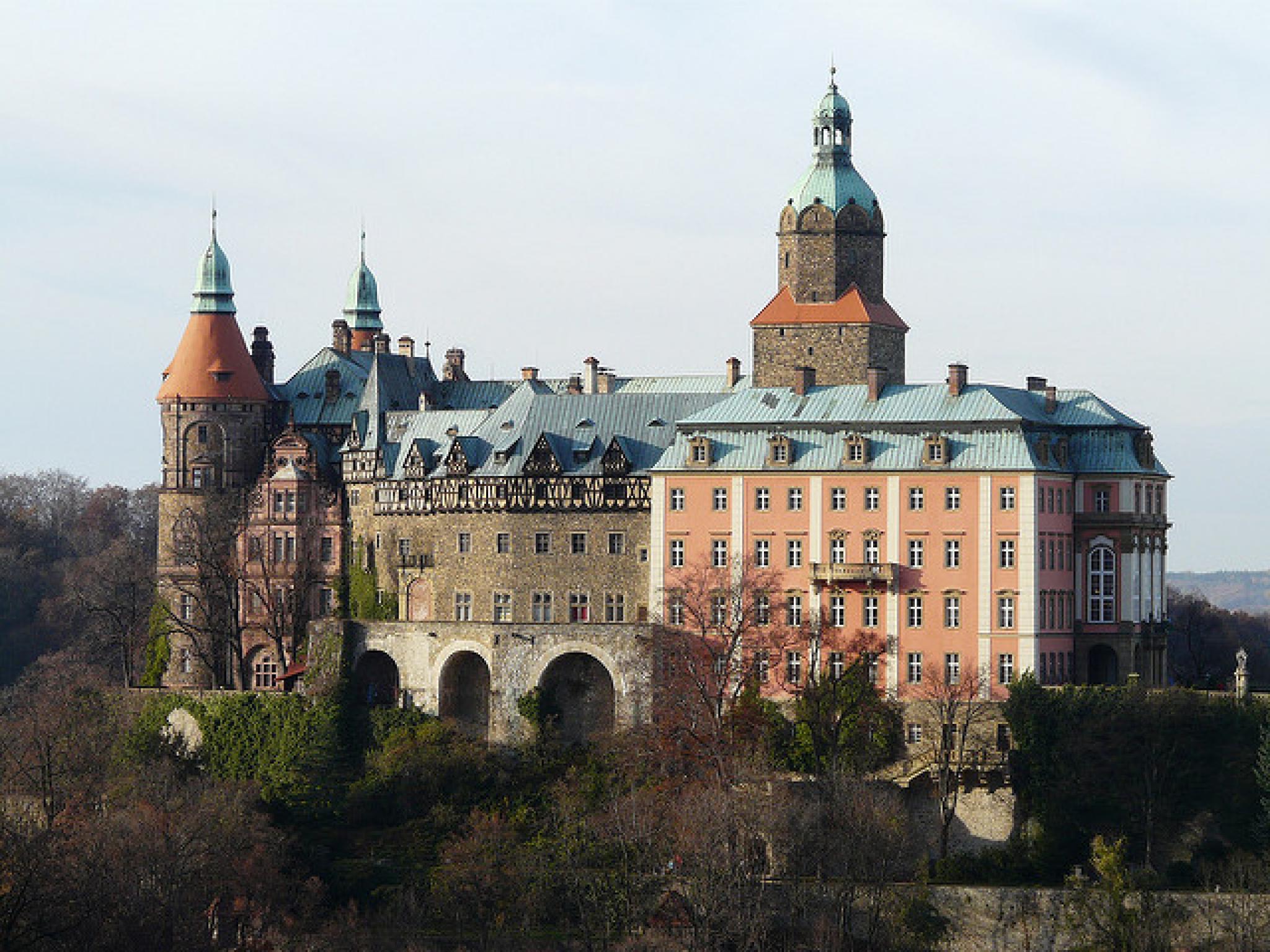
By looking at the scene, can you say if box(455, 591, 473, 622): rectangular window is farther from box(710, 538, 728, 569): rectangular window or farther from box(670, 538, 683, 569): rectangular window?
box(710, 538, 728, 569): rectangular window

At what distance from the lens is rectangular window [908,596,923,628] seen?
90312 millimetres

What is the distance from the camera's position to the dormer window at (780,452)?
93.1 m

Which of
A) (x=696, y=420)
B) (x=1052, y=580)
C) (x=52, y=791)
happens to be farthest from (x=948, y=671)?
(x=52, y=791)

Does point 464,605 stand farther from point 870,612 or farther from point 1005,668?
point 1005,668

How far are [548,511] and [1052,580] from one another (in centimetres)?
1810

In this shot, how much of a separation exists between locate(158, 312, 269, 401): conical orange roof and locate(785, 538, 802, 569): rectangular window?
2538 centimetres

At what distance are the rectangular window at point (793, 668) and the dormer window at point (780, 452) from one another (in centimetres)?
658

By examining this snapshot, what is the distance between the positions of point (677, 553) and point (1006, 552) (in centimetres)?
1149

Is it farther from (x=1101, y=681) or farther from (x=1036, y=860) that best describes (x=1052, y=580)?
(x=1036, y=860)

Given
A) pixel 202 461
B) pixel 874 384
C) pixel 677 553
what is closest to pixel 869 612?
pixel 677 553

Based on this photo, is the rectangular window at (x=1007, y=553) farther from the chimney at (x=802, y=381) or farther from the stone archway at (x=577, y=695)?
the stone archway at (x=577, y=695)

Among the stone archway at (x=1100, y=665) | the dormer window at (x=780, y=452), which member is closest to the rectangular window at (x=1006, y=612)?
the stone archway at (x=1100, y=665)

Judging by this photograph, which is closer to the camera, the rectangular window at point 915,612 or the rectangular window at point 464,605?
the rectangular window at point 915,612

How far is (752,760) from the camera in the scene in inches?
3430
